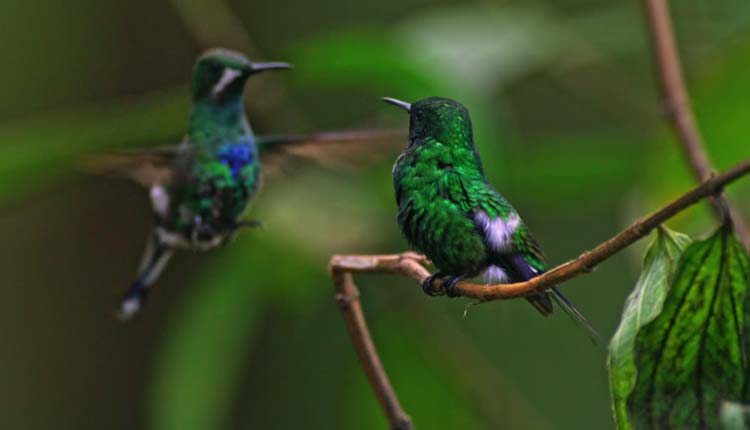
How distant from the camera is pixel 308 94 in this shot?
2.90m

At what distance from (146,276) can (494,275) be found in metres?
0.38

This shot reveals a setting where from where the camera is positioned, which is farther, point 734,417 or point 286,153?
point 286,153

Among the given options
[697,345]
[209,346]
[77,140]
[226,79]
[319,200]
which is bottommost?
[209,346]

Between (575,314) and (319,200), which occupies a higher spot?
(575,314)

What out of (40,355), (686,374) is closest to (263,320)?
(40,355)

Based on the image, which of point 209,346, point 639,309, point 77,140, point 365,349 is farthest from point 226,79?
point 209,346

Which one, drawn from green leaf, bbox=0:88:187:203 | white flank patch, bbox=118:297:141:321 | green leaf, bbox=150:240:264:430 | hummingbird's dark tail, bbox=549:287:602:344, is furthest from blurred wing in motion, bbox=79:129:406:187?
green leaf, bbox=150:240:264:430

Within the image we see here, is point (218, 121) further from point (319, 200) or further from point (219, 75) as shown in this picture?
point (319, 200)

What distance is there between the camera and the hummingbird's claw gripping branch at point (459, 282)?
1.56 feet

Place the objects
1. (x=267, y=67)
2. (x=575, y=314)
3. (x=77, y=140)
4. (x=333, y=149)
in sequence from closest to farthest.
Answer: (x=575, y=314), (x=267, y=67), (x=333, y=149), (x=77, y=140)

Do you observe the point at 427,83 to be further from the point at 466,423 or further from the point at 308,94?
the point at 308,94

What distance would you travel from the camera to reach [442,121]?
557 mm

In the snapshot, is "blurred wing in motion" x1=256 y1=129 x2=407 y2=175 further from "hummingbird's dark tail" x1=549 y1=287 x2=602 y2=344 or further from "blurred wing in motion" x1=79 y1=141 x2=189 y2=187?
"hummingbird's dark tail" x1=549 y1=287 x2=602 y2=344

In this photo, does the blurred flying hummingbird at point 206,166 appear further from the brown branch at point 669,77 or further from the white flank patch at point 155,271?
the brown branch at point 669,77
